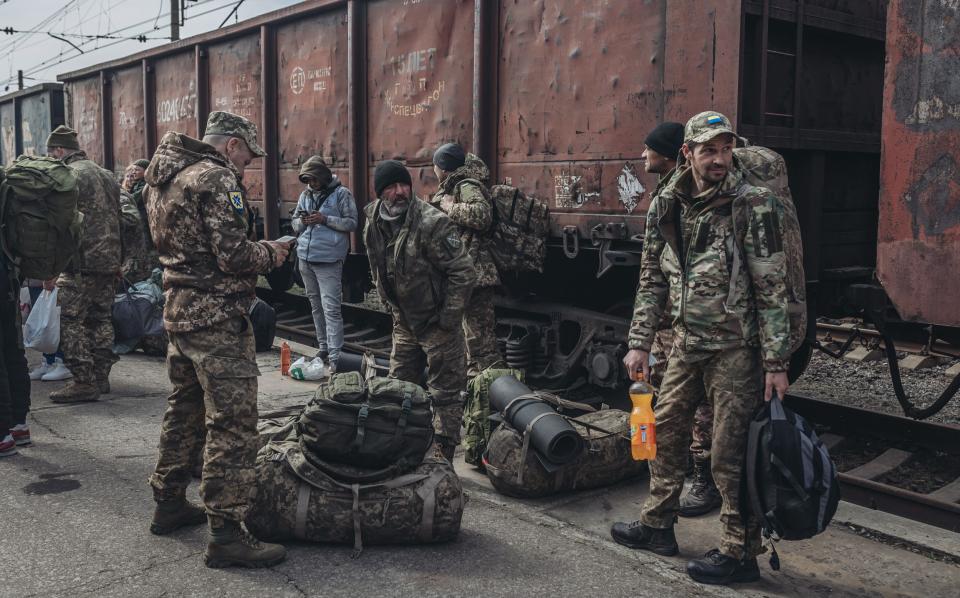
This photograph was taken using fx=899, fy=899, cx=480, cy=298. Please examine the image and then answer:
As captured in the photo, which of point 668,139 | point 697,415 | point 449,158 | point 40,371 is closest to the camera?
point 668,139

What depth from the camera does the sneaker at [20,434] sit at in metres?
5.28

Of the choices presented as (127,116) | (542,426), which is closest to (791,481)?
(542,426)

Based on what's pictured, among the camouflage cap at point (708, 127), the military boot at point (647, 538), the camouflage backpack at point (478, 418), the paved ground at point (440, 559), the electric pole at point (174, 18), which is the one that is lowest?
the paved ground at point (440, 559)

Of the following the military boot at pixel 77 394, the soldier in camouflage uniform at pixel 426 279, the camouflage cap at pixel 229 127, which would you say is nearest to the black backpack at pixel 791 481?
the soldier in camouflage uniform at pixel 426 279

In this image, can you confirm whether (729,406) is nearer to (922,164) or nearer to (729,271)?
(729,271)

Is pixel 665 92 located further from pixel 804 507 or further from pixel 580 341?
pixel 804 507

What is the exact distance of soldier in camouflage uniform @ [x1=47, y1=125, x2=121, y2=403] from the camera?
6.41 metres

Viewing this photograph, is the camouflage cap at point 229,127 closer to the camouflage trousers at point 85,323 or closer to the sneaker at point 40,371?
the camouflage trousers at point 85,323

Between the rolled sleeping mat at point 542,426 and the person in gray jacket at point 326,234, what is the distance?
3.00 metres

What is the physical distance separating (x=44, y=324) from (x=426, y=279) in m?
3.28

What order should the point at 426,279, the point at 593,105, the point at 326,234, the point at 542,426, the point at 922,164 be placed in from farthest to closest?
the point at 326,234 < the point at 593,105 < the point at 426,279 < the point at 542,426 < the point at 922,164

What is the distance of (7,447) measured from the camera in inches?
199

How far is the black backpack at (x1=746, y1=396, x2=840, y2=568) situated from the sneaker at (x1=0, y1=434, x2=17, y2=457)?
4.04 m

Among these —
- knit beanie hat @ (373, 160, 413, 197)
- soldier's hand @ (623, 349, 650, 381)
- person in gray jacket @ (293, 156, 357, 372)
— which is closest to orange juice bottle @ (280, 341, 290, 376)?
person in gray jacket @ (293, 156, 357, 372)
